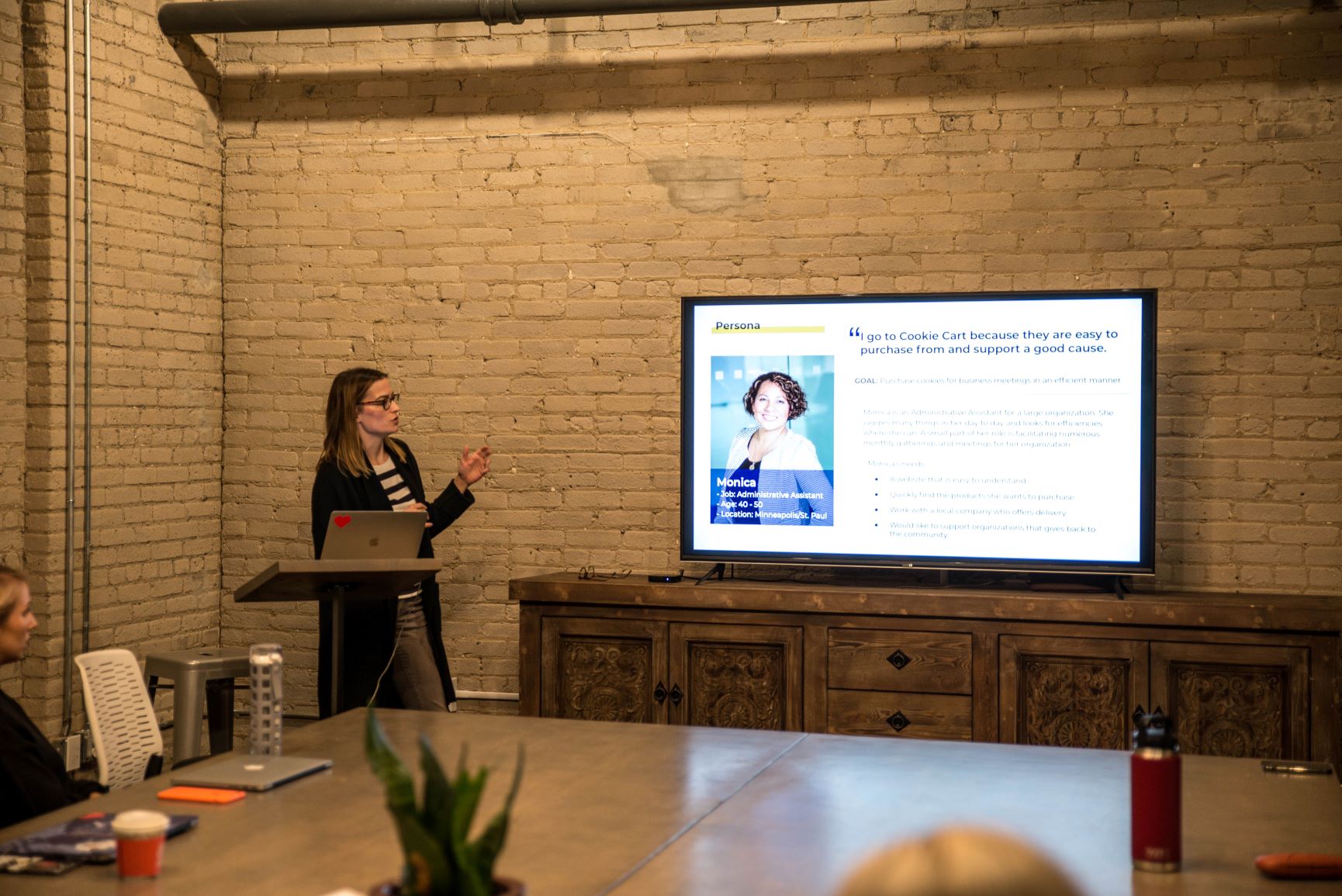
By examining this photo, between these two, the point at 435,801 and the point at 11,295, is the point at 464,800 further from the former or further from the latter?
the point at 11,295

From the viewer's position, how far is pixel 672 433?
580 centimetres

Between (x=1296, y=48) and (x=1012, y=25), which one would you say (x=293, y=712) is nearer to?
(x=1012, y=25)

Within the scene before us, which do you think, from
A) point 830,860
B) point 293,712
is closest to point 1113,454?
point 830,860

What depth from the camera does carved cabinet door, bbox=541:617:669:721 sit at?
514 centimetres

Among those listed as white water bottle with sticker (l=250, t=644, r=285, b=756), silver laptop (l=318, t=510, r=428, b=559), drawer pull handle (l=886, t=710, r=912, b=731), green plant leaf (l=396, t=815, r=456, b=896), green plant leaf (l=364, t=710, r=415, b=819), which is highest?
silver laptop (l=318, t=510, r=428, b=559)

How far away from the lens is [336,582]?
4109mm

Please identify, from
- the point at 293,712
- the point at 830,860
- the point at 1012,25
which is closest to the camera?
the point at 830,860

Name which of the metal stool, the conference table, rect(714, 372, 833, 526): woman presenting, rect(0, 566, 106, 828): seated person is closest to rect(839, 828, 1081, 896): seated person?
the conference table

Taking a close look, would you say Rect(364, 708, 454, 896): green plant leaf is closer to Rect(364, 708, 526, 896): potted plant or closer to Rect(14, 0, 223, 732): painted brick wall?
Rect(364, 708, 526, 896): potted plant

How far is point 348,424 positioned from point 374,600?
672 mm

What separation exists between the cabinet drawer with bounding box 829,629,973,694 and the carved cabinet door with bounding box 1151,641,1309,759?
666mm

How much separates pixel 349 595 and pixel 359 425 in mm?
928

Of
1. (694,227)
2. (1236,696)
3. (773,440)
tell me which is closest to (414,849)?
(1236,696)

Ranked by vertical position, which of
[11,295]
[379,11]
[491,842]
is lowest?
[491,842]
